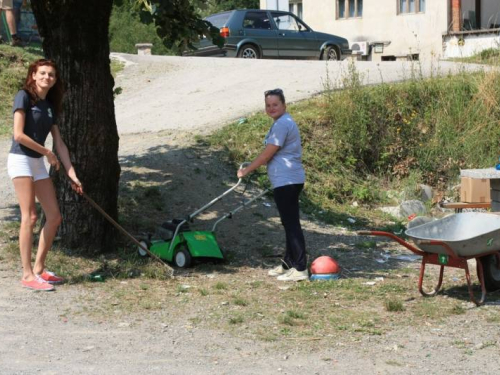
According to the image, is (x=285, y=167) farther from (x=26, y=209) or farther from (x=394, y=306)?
(x=26, y=209)

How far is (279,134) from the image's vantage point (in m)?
8.68

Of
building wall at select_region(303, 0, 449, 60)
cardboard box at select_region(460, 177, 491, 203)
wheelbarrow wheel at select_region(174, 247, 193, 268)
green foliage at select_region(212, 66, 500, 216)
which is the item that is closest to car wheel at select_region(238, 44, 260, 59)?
green foliage at select_region(212, 66, 500, 216)

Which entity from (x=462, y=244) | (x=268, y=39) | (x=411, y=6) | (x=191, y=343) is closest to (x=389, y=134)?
(x=462, y=244)

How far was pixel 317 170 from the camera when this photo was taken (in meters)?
13.8

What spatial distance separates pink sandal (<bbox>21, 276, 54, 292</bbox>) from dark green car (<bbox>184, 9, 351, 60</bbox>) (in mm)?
15977

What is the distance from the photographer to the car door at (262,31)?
24.7 meters

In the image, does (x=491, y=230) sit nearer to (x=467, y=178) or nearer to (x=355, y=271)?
(x=355, y=271)

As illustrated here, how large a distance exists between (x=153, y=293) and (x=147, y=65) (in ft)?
44.1

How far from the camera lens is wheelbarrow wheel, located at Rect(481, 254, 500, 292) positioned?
8320 millimetres

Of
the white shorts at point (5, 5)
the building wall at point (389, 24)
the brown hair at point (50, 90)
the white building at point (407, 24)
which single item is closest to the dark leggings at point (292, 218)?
the brown hair at point (50, 90)

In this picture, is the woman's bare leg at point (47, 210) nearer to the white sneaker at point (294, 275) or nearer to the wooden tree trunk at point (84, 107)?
the wooden tree trunk at point (84, 107)

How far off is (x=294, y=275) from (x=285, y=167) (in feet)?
3.54

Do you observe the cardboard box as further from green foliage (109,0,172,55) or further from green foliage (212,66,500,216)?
green foliage (109,0,172,55)

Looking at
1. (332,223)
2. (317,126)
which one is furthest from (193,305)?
(317,126)
